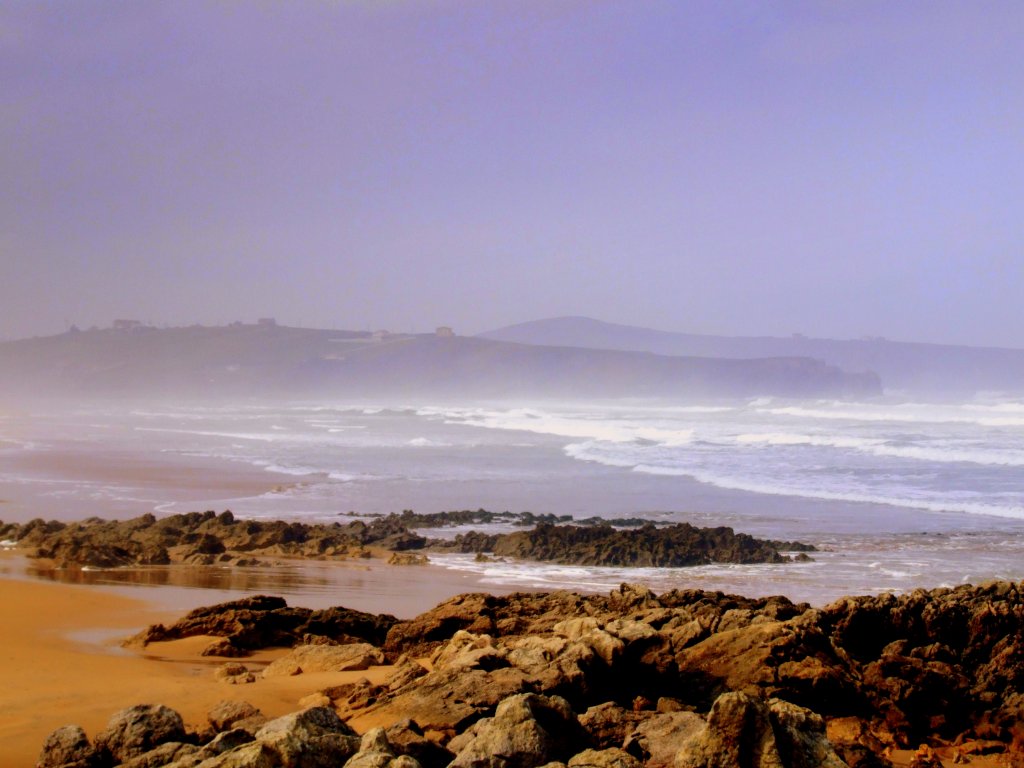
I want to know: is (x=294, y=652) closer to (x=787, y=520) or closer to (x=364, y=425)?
(x=787, y=520)

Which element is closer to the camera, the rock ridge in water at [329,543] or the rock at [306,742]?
the rock at [306,742]

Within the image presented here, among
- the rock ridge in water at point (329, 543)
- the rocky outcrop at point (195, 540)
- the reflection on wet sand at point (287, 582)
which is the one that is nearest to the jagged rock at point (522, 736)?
the reflection on wet sand at point (287, 582)

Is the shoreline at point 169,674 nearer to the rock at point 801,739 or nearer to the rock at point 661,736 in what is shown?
the rock at point 661,736

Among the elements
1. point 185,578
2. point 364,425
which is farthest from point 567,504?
point 364,425

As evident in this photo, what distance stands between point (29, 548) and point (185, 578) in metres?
2.54

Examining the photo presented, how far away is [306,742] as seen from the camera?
12.0 feet

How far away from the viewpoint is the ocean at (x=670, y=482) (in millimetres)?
11062

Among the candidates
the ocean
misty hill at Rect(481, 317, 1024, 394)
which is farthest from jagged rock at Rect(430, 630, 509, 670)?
misty hill at Rect(481, 317, 1024, 394)

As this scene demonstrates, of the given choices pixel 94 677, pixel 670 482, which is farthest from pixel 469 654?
pixel 670 482

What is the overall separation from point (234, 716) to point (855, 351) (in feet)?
480

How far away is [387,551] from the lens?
480 inches

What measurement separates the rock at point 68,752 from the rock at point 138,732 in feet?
0.14

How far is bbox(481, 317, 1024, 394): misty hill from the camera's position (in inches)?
4525

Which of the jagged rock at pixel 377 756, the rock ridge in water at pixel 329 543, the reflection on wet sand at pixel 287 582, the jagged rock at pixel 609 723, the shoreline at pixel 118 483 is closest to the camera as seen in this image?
the jagged rock at pixel 377 756
